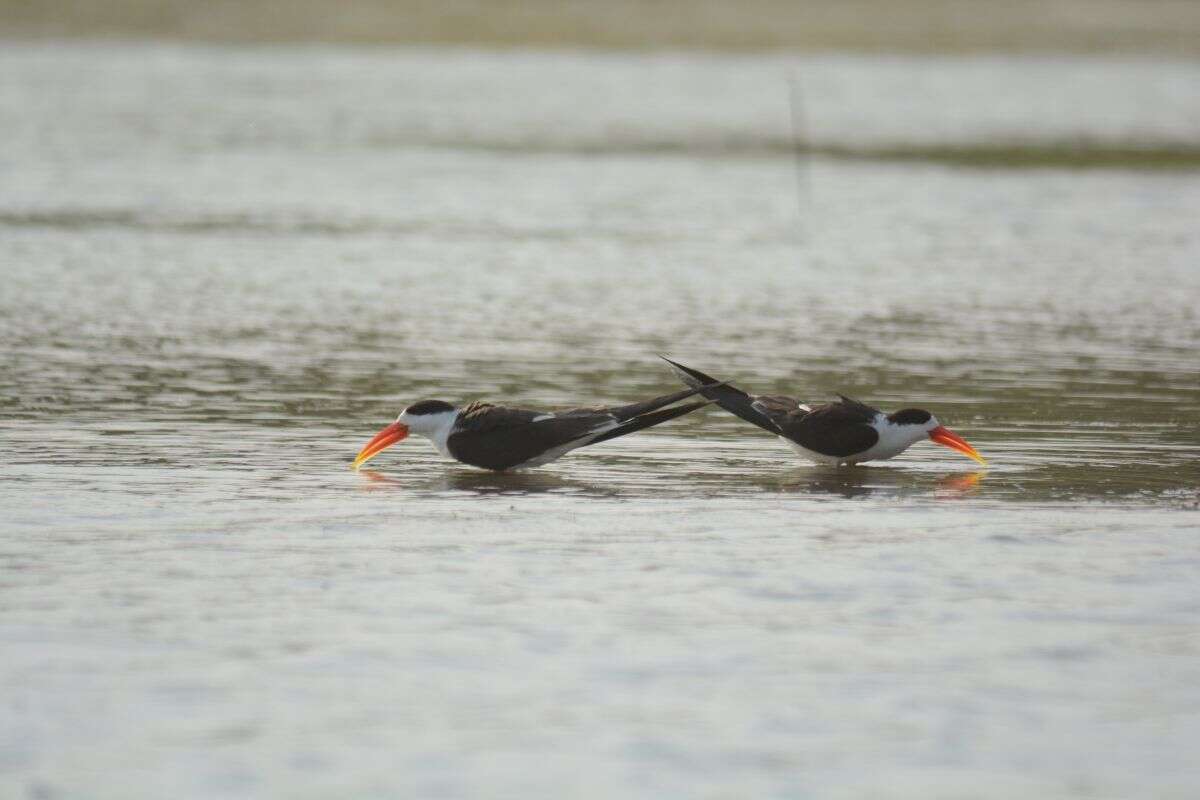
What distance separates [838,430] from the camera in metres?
11.6

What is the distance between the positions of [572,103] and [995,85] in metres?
14.7

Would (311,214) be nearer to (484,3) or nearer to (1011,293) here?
(1011,293)

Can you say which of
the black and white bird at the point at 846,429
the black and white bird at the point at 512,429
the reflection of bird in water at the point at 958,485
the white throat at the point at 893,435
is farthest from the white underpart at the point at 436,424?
the reflection of bird in water at the point at 958,485

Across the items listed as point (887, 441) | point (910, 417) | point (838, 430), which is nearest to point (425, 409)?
point (838, 430)

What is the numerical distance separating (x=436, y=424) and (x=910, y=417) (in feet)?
8.64

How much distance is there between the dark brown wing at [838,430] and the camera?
11.6 meters

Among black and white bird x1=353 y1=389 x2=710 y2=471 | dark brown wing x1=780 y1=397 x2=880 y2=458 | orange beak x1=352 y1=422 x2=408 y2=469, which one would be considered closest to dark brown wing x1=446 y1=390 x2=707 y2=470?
black and white bird x1=353 y1=389 x2=710 y2=471

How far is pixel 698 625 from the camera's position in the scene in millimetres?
8250

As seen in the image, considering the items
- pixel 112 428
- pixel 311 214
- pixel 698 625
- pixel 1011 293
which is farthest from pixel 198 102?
pixel 698 625

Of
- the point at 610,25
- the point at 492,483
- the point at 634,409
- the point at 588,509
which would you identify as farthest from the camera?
the point at 610,25

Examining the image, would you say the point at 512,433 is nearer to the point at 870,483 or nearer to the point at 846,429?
the point at 846,429

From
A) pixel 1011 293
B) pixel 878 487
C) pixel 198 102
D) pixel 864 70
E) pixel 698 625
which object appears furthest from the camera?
pixel 864 70

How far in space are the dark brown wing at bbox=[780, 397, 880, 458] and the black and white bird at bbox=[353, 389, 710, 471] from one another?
Answer: 27.0 inches

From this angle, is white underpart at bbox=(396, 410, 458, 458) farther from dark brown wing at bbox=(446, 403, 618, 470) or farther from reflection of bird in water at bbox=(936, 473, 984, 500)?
reflection of bird in water at bbox=(936, 473, 984, 500)
